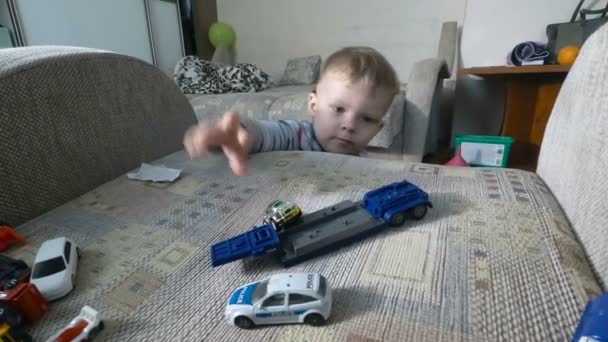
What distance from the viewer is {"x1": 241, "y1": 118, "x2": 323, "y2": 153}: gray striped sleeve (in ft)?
2.32

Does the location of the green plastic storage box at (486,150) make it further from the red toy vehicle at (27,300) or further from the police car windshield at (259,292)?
the red toy vehicle at (27,300)

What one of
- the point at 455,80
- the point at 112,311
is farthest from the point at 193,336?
the point at 455,80

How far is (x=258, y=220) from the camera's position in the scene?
0.42m

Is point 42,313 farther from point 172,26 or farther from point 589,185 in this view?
point 172,26

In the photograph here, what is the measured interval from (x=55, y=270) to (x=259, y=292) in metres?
0.19

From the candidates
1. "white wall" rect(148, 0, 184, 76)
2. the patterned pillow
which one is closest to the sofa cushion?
the patterned pillow

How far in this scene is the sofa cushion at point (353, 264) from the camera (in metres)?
0.26

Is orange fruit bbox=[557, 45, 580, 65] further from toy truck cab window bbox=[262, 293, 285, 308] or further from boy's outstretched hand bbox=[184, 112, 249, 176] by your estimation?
toy truck cab window bbox=[262, 293, 285, 308]

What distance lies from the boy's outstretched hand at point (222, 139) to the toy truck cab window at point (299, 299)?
0.25 meters

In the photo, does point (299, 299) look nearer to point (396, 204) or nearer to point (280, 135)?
point (396, 204)

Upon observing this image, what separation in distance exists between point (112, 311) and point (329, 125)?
58 centimetres

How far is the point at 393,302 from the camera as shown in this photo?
28 cm

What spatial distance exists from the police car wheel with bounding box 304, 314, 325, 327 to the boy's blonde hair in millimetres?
536

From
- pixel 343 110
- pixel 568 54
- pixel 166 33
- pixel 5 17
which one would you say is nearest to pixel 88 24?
pixel 5 17
